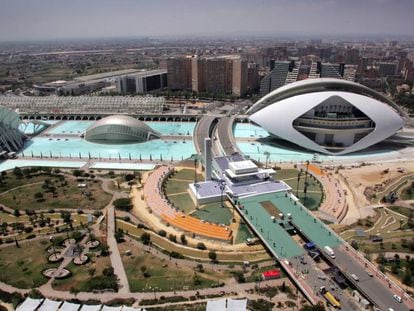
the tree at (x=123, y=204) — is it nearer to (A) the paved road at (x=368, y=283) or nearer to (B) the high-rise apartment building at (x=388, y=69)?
(A) the paved road at (x=368, y=283)

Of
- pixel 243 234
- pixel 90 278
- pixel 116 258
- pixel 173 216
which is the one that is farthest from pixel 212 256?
pixel 90 278

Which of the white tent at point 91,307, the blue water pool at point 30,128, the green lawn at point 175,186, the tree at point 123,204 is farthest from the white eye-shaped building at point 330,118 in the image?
the blue water pool at point 30,128

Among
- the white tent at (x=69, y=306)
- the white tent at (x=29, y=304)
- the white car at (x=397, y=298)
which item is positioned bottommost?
the white car at (x=397, y=298)

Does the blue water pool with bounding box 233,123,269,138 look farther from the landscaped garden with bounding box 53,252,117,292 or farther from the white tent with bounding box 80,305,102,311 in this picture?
the white tent with bounding box 80,305,102,311

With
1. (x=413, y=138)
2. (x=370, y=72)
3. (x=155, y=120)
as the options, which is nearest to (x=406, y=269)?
(x=413, y=138)

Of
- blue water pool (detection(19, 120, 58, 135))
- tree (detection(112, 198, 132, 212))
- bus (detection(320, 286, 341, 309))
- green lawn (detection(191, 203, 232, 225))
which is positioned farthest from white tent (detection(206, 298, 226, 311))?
blue water pool (detection(19, 120, 58, 135))

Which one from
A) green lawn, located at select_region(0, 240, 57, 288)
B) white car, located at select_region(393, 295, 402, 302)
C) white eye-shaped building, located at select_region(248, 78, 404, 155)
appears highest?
white eye-shaped building, located at select_region(248, 78, 404, 155)

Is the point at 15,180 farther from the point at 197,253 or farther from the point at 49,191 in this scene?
the point at 197,253
